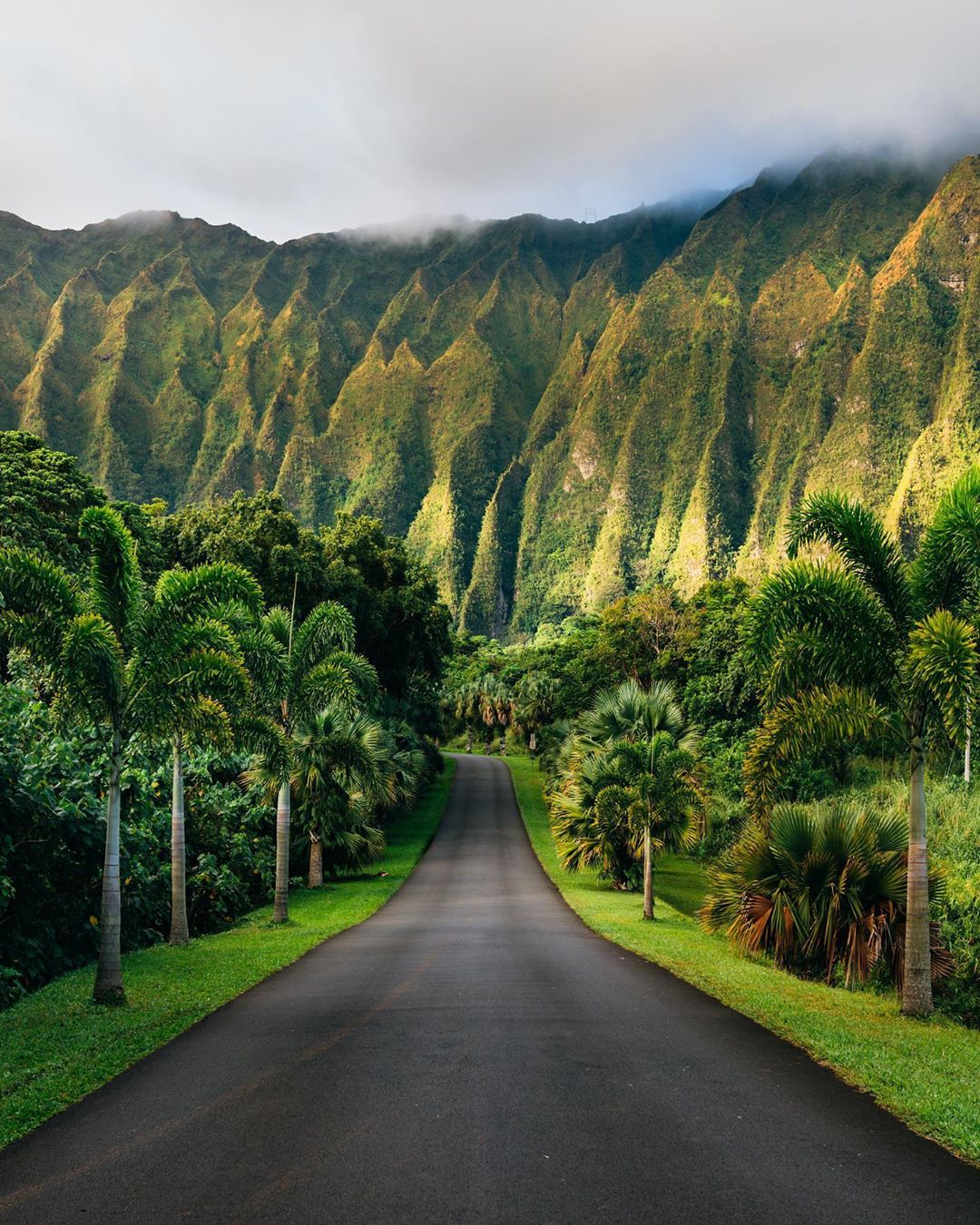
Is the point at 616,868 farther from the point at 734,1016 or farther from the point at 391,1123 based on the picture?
the point at 391,1123

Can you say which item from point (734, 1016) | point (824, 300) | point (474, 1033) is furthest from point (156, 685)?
point (824, 300)

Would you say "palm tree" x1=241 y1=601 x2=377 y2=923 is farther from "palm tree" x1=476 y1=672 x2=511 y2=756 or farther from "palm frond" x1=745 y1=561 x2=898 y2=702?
"palm tree" x1=476 y1=672 x2=511 y2=756

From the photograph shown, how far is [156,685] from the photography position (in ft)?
42.9

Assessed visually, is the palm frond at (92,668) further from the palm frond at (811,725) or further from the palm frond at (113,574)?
the palm frond at (811,725)

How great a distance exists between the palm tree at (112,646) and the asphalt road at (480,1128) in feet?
10.3

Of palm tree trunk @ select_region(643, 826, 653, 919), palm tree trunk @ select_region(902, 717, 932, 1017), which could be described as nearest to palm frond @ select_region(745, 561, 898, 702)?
palm tree trunk @ select_region(902, 717, 932, 1017)

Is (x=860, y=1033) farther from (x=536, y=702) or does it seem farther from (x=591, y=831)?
(x=536, y=702)

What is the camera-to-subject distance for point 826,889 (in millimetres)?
14883

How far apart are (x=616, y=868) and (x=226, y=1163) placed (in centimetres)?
2448

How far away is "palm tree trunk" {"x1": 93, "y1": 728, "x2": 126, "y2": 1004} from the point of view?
12242 millimetres

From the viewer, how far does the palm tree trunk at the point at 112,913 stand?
1224 centimetres

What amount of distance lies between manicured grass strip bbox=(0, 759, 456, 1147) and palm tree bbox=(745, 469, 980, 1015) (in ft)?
28.6

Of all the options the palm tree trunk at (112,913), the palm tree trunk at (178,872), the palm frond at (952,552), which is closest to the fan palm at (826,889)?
the palm frond at (952,552)

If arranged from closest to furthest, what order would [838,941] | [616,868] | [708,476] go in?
[838,941], [616,868], [708,476]
